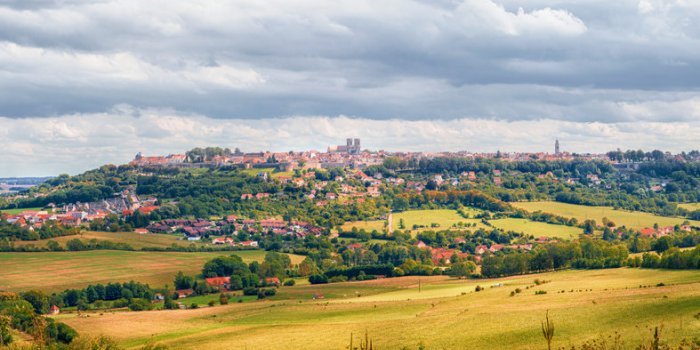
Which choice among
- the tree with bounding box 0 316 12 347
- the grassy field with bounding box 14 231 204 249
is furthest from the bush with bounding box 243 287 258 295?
the grassy field with bounding box 14 231 204 249

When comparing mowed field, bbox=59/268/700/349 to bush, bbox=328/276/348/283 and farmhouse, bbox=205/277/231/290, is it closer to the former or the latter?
bush, bbox=328/276/348/283

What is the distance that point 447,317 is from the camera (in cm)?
6444

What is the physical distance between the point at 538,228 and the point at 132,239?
94081 millimetres

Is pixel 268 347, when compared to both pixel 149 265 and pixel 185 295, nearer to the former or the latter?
pixel 185 295

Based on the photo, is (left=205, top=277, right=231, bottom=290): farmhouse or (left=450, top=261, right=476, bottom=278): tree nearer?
(left=450, top=261, right=476, bottom=278): tree

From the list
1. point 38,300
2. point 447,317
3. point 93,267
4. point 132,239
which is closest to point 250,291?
point 38,300

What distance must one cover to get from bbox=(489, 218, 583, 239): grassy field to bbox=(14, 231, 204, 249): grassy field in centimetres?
7332

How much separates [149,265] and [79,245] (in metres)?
24.7

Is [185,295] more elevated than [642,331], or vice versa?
[642,331]

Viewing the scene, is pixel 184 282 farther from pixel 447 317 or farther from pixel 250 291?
pixel 447 317

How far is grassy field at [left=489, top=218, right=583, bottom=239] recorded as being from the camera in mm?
180688

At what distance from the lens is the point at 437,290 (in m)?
101

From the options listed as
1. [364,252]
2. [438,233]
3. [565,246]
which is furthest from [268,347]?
[438,233]

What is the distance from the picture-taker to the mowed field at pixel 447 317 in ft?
168
